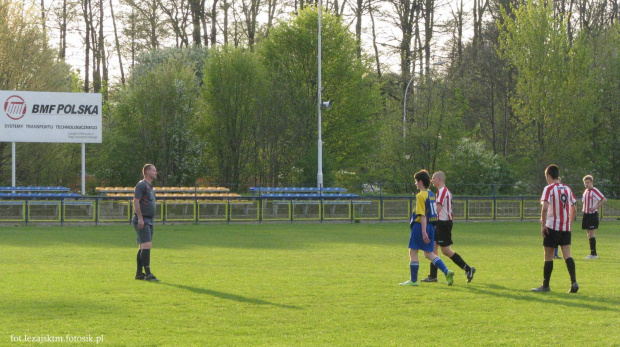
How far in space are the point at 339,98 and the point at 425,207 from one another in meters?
33.1

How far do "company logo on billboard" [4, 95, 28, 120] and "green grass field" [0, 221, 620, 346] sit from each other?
55.1ft

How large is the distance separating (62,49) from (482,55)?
1140 inches

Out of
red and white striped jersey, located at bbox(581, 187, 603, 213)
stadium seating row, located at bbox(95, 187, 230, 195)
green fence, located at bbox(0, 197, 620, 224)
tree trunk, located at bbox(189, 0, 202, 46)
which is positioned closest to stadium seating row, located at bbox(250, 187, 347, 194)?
stadium seating row, located at bbox(95, 187, 230, 195)

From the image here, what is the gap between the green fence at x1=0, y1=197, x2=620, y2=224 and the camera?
95.2 feet

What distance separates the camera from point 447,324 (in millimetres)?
8461

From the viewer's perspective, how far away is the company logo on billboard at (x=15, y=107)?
3394cm

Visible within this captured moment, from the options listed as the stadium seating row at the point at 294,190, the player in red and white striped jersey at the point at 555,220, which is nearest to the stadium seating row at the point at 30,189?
the stadium seating row at the point at 294,190

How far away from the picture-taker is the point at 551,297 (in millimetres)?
10469

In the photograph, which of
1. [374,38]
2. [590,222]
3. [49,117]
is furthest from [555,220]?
[374,38]

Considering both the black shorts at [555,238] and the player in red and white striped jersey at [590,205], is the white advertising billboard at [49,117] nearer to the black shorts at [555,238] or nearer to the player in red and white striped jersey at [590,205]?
the player in red and white striped jersey at [590,205]

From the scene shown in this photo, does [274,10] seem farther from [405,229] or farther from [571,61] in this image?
[405,229]

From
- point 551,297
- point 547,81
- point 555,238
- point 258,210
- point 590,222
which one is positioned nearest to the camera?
point 551,297

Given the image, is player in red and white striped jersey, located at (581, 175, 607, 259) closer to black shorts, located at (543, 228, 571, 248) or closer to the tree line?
black shorts, located at (543, 228, 571, 248)

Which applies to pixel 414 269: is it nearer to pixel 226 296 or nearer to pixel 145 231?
pixel 226 296
